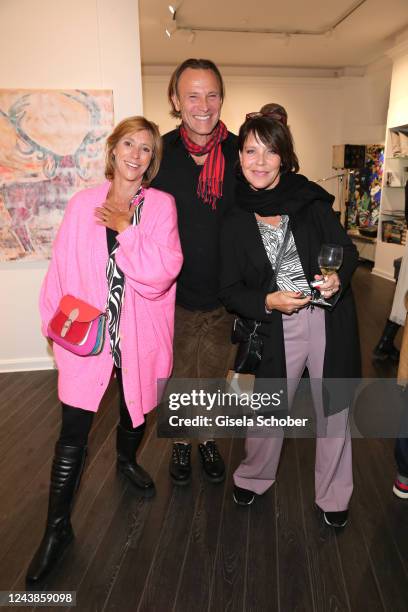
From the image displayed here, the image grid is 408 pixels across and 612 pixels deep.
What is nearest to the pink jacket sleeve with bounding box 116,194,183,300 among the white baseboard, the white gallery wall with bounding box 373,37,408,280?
the white baseboard

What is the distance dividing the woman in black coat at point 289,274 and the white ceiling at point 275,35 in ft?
16.6

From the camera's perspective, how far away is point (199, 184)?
7.00 feet

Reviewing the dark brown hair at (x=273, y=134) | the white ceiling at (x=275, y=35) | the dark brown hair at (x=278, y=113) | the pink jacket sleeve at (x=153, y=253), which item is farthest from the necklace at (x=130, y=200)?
the white ceiling at (x=275, y=35)

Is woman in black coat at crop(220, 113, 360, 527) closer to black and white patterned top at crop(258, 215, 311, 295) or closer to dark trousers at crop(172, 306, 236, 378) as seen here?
black and white patterned top at crop(258, 215, 311, 295)

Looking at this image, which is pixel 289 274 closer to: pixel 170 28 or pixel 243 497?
pixel 243 497

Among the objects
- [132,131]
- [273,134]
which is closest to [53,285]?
[132,131]

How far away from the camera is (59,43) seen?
3.46m

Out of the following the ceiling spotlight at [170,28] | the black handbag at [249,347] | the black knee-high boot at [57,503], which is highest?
the ceiling spotlight at [170,28]

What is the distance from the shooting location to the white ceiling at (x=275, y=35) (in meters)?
6.02

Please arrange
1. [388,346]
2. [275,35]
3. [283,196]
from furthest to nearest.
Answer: [275,35] < [388,346] < [283,196]

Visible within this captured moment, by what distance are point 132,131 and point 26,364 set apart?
2.82 metres

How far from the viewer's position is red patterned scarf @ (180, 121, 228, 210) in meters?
2.11

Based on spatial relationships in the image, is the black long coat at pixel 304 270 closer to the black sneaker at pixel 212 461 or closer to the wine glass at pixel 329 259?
the wine glass at pixel 329 259

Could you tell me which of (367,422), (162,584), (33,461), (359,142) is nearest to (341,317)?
(162,584)
